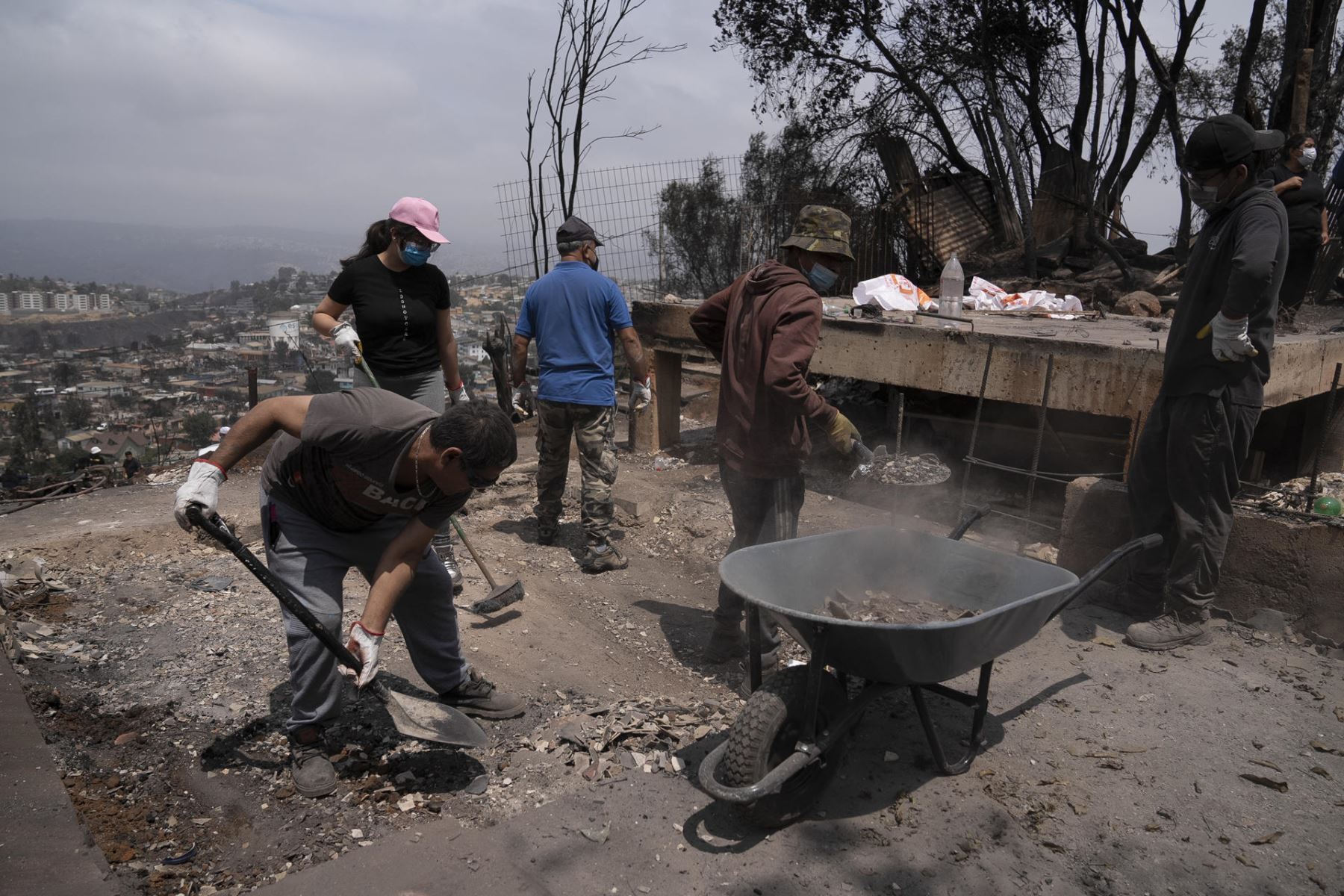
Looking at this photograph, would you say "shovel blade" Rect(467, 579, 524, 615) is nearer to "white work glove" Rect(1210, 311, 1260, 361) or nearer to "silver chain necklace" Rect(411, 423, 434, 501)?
"silver chain necklace" Rect(411, 423, 434, 501)

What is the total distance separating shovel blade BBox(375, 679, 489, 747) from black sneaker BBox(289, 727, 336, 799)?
25cm

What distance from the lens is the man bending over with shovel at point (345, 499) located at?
2.29 m

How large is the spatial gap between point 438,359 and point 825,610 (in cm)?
229

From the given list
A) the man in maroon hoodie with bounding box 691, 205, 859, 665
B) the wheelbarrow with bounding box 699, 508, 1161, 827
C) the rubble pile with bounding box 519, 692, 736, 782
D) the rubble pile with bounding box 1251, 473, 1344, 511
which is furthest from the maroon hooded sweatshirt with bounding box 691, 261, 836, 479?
the rubble pile with bounding box 1251, 473, 1344, 511

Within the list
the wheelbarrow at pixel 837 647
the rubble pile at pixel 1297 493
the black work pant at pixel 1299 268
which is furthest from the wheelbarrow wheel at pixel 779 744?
the black work pant at pixel 1299 268

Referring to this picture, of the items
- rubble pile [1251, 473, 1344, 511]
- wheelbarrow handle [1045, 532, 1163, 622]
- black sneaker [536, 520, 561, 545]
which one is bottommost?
black sneaker [536, 520, 561, 545]

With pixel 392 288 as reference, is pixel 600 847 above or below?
below

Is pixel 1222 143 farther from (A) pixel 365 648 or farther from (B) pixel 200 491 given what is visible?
(B) pixel 200 491

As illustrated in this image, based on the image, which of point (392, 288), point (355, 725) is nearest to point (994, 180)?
point (392, 288)

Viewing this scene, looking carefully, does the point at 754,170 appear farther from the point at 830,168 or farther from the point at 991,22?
the point at 991,22

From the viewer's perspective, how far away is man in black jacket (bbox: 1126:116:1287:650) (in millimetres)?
3232

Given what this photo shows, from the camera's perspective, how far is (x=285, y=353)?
374 inches

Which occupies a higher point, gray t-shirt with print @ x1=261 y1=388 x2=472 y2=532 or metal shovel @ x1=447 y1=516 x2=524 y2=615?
gray t-shirt with print @ x1=261 y1=388 x2=472 y2=532

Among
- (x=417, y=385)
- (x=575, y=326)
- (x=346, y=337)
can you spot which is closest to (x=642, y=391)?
(x=575, y=326)
